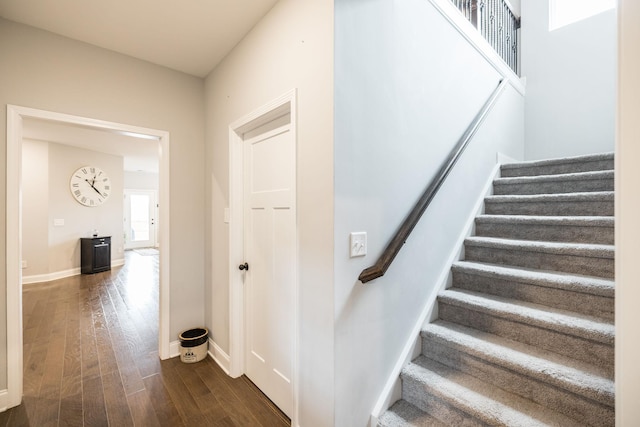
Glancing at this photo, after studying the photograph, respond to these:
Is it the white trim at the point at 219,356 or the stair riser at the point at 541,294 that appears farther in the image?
the white trim at the point at 219,356

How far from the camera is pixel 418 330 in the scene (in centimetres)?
183

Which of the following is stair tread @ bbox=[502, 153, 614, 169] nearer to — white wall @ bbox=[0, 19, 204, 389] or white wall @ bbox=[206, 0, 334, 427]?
white wall @ bbox=[206, 0, 334, 427]

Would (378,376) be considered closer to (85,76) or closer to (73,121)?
(73,121)

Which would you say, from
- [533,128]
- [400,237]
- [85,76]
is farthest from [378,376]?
[533,128]

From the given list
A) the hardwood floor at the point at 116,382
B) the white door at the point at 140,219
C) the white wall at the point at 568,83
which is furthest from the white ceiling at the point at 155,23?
the white door at the point at 140,219

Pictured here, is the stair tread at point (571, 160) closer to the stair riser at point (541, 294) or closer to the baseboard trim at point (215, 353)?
the stair riser at point (541, 294)

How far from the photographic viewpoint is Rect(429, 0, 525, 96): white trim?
210 cm

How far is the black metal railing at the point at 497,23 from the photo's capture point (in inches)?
119

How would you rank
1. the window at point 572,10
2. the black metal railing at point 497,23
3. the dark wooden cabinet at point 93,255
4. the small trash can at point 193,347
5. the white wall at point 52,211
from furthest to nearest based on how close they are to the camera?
the dark wooden cabinet at point 93,255
the white wall at point 52,211
the window at point 572,10
the black metal railing at point 497,23
the small trash can at point 193,347

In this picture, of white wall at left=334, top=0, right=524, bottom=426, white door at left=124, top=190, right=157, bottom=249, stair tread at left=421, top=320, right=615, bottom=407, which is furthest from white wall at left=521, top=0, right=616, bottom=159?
white door at left=124, top=190, right=157, bottom=249

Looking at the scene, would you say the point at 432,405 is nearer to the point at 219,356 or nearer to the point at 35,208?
the point at 219,356

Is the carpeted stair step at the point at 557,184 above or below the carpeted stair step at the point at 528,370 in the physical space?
above

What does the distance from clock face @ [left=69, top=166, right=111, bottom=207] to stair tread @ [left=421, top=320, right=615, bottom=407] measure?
7215 mm

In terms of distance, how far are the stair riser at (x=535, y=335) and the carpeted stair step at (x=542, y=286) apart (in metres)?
0.24
